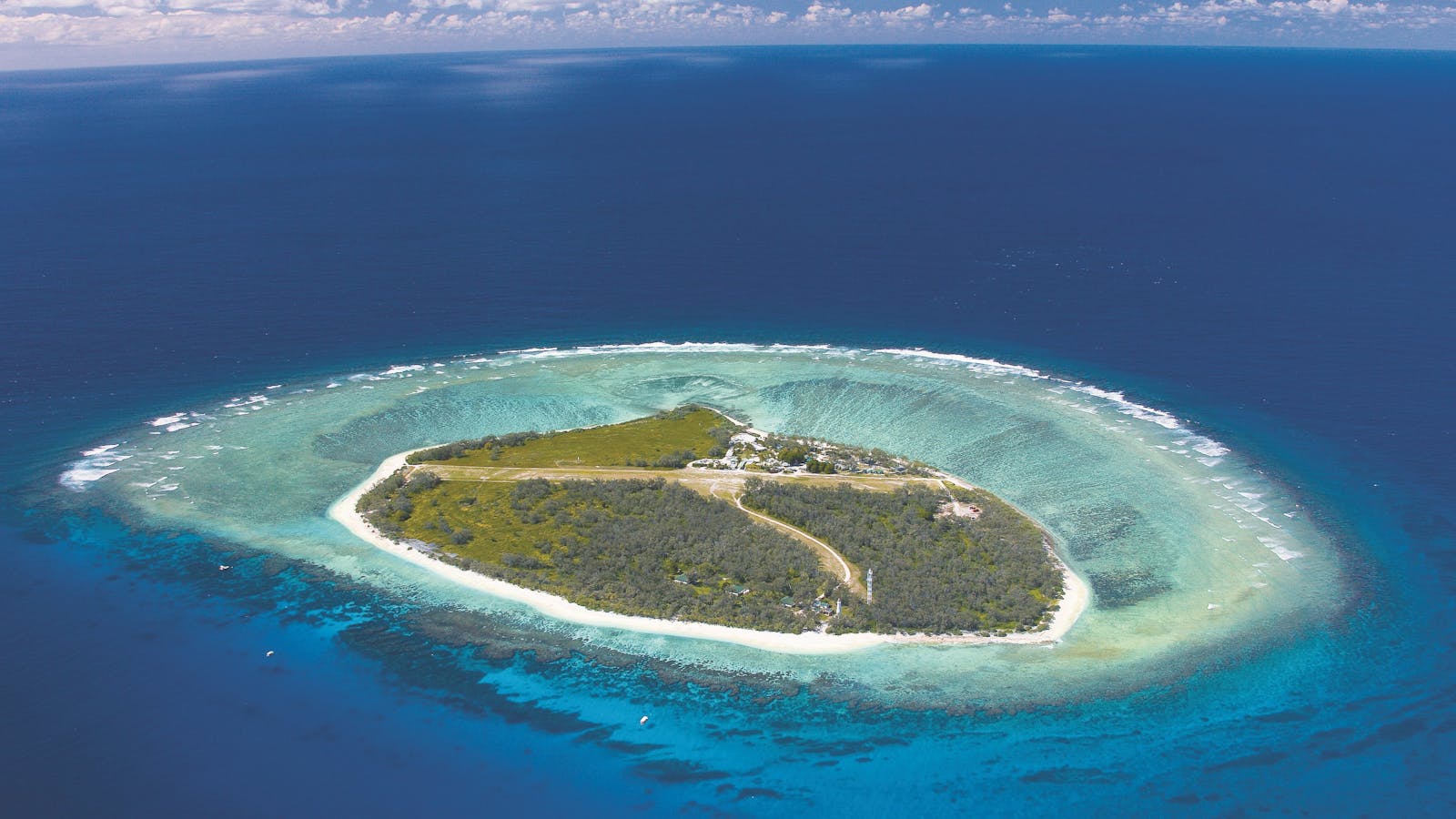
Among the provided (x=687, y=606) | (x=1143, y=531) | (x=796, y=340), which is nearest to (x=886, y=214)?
(x=796, y=340)

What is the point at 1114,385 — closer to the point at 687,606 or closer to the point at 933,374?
the point at 933,374

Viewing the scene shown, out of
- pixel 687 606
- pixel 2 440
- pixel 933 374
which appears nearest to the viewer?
pixel 687 606

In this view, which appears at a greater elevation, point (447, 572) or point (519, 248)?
point (519, 248)

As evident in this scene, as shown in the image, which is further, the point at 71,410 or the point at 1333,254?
the point at 1333,254

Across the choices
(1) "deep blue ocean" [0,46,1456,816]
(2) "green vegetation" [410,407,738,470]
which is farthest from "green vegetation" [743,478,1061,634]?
(2) "green vegetation" [410,407,738,470]

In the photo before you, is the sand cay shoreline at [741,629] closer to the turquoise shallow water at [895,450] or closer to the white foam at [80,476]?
the turquoise shallow water at [895,450]
